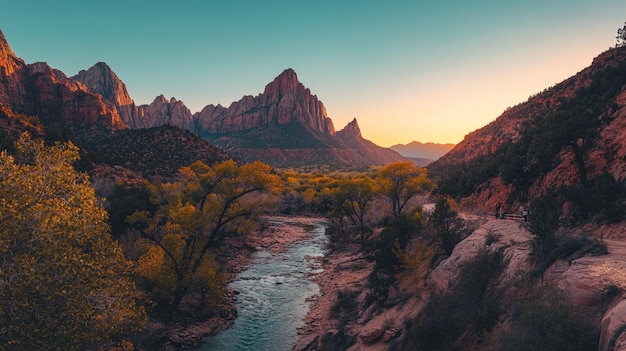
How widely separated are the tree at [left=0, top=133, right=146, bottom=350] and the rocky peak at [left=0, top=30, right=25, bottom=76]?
10225cm

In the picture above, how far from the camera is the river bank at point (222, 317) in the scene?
17625 millimetres

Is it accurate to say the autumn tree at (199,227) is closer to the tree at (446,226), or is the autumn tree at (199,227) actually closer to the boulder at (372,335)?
the boulder at (372,335)

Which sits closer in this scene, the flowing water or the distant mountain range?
the flowing water

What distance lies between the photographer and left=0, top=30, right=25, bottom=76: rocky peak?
81875 mm

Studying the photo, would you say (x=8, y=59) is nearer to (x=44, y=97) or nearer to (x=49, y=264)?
(x=44, y=97)

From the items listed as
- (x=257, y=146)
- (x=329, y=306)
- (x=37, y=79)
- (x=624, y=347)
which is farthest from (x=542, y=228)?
(x=257, y=146)

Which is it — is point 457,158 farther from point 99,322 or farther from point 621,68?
point 99,322

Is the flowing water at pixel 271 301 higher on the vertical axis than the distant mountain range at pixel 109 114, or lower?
lower

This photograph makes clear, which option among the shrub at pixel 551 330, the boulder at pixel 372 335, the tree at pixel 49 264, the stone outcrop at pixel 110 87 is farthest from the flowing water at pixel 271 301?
the stone outcrop at pixel 110 87

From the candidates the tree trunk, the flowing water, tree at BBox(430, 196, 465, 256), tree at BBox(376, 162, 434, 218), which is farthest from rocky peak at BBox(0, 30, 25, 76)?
the tree trunk

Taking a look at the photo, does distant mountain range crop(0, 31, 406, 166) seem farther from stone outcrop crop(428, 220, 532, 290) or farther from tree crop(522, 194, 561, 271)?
tree crop(522, 194, 561, 271)

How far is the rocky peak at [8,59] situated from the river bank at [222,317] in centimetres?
8557

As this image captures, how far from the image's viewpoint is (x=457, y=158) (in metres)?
69.4

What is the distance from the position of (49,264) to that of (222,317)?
14.4m
